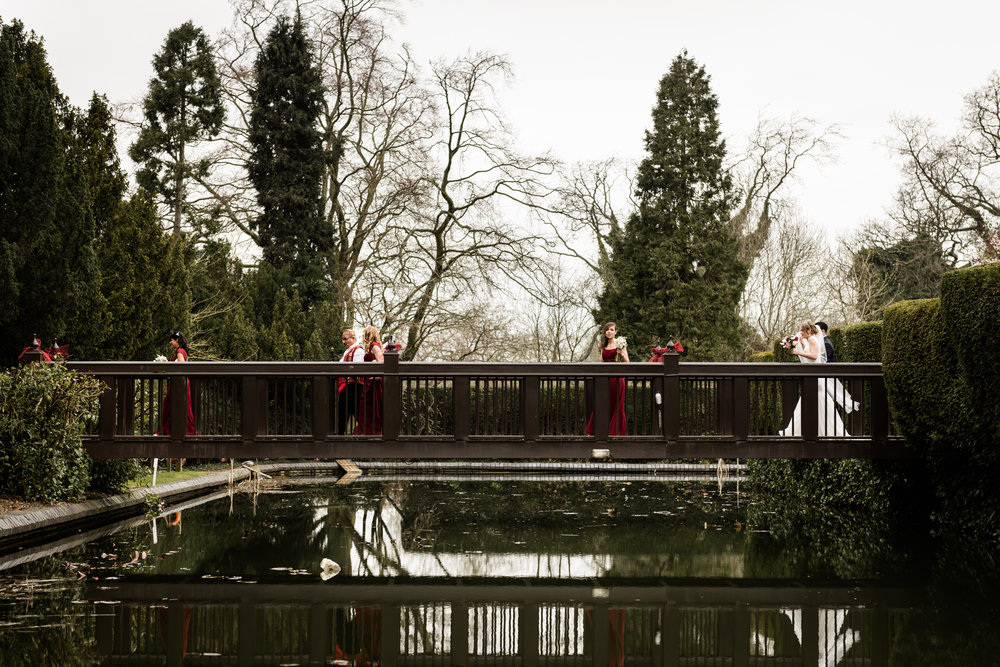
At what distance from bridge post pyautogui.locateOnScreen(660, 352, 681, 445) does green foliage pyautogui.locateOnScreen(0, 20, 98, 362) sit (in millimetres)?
7474

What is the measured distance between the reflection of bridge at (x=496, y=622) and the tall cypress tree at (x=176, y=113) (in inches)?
847

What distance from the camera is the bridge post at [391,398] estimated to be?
1199 centimetres

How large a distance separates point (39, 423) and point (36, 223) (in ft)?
8.72

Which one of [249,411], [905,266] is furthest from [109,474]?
[905,266]

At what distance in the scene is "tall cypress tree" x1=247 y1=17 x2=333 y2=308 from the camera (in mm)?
27781

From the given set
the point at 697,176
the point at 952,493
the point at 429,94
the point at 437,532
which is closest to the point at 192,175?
the point at 429,94

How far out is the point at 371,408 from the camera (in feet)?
41.0

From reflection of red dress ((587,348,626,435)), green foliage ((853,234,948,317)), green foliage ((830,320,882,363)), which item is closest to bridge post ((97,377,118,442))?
reflection of red dress ((587,348,626,435))

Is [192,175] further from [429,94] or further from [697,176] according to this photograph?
[697,176]

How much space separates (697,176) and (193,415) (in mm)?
19945

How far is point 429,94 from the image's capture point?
29.6 m

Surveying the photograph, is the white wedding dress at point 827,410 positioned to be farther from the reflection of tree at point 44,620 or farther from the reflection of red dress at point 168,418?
the reflection of tree at point 44,620

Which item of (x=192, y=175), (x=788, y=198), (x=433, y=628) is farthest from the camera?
(x=788, y=198)

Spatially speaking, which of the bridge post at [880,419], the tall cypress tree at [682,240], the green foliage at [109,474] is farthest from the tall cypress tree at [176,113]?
the bridge post at [880,419]
